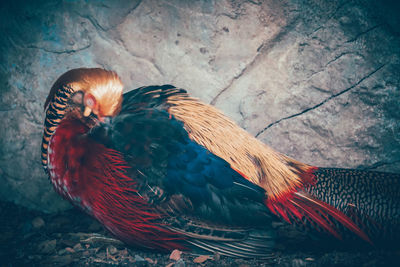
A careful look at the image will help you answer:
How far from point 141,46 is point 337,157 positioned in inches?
63.0

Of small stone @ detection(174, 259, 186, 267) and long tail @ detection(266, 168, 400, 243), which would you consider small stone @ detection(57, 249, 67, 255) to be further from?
long tail @ detection(266, 168, 400, 243)

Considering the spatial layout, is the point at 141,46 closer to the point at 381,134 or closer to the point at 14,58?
the point at 14,58

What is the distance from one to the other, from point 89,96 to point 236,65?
0.99m

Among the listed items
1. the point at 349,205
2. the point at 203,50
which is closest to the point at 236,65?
the point at 203,50

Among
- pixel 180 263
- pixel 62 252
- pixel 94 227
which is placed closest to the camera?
pixel 180 263

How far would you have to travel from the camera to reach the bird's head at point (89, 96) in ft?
4.86

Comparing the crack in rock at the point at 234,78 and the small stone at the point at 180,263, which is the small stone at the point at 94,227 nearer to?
the small stone at the point at 180,263

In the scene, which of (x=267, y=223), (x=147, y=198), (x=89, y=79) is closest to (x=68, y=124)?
(x=89, y=79)

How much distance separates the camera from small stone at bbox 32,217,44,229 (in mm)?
1794

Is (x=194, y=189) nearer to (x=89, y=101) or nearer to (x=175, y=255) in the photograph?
(x=175, y=255)

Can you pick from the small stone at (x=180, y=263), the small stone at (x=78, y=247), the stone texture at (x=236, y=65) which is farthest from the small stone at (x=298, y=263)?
the small stone at (x=78, y=247)

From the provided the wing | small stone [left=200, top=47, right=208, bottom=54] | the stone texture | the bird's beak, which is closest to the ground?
the wing

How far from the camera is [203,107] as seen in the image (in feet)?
5.33

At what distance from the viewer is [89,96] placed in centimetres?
148
